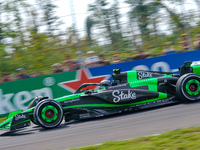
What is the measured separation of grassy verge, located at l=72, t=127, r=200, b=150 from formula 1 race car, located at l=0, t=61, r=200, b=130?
2.47 meters

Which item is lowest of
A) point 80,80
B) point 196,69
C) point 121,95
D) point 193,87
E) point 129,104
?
point 129,104

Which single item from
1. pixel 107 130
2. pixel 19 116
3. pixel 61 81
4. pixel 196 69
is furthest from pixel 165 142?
pixel 61 81

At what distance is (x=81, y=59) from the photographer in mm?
10797

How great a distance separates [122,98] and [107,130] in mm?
1571

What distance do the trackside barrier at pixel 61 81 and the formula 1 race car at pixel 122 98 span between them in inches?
108

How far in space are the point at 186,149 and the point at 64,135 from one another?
273cm

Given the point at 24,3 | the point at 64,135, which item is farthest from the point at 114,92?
the point at 24,3

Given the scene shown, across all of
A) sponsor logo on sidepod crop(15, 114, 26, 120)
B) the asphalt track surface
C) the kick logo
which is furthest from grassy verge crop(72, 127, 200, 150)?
the kick logo

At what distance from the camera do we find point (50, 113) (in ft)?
21.6

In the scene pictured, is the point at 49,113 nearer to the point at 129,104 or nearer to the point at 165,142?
the point at 129,104

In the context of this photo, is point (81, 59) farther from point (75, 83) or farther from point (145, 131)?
point (145, 131)

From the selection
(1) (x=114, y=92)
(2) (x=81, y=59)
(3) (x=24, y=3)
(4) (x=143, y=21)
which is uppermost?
(3) (x=24, y=3)

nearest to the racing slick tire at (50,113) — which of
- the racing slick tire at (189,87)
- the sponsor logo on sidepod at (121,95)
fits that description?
the sponsor logo on sidepod at (121,95)

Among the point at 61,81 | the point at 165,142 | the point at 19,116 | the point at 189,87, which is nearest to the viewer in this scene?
the point at 165,142
